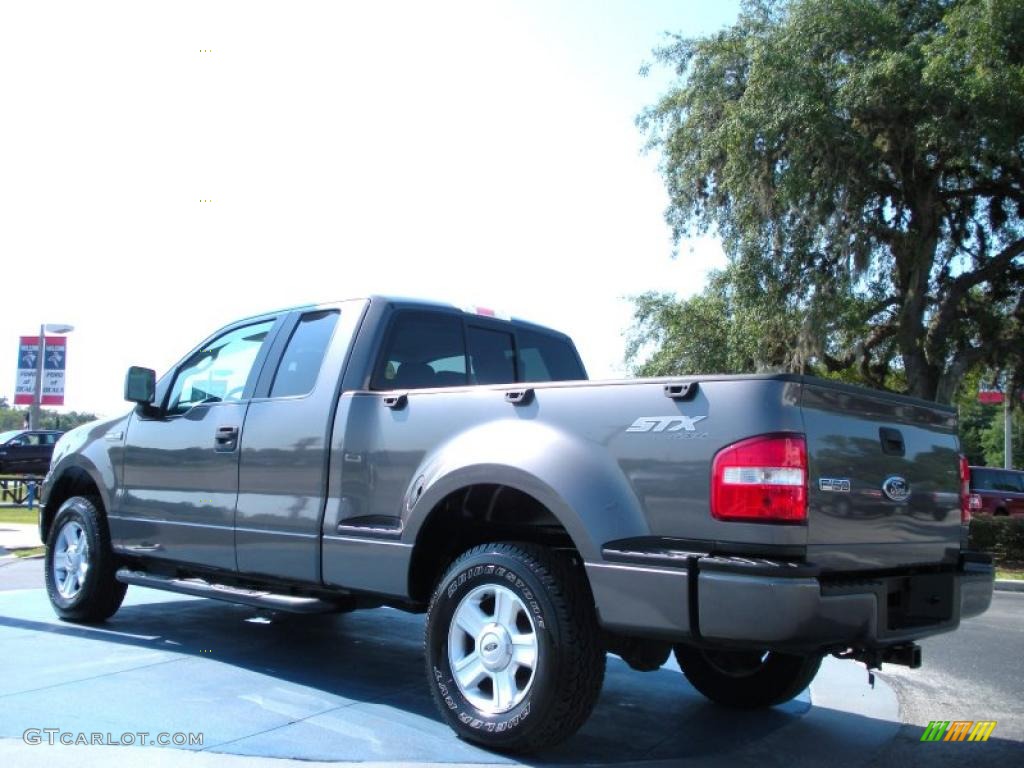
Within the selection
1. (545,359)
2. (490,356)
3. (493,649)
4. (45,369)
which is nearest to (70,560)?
(490,356)

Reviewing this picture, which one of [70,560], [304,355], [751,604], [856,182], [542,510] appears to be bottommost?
[70,560]

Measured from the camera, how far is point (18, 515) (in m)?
20.6

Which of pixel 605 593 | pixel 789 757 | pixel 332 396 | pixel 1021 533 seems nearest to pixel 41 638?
pixel 332 396

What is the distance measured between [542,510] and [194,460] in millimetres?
2557

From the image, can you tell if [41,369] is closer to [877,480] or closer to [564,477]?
[564,477]

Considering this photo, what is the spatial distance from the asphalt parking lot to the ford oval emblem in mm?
1244

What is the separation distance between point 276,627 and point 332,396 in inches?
106

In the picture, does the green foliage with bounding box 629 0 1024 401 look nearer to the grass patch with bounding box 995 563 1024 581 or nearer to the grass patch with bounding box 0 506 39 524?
the grass patch with bounding box 995 563 1024 581

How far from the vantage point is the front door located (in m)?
5.51

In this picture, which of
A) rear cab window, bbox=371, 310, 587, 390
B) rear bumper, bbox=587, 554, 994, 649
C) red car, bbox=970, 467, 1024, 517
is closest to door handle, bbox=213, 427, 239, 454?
rear cab window, bbox=371, 310, 587, 390

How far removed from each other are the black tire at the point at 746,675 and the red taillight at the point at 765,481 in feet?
5.24

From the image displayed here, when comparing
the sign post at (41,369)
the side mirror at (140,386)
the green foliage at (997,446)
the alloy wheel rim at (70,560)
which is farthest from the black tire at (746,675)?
the green foliage at (997,446)

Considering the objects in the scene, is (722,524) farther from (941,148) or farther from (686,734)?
(941,148)

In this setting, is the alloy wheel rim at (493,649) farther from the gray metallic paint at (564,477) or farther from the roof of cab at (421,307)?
the roof of cab at (421,307)
